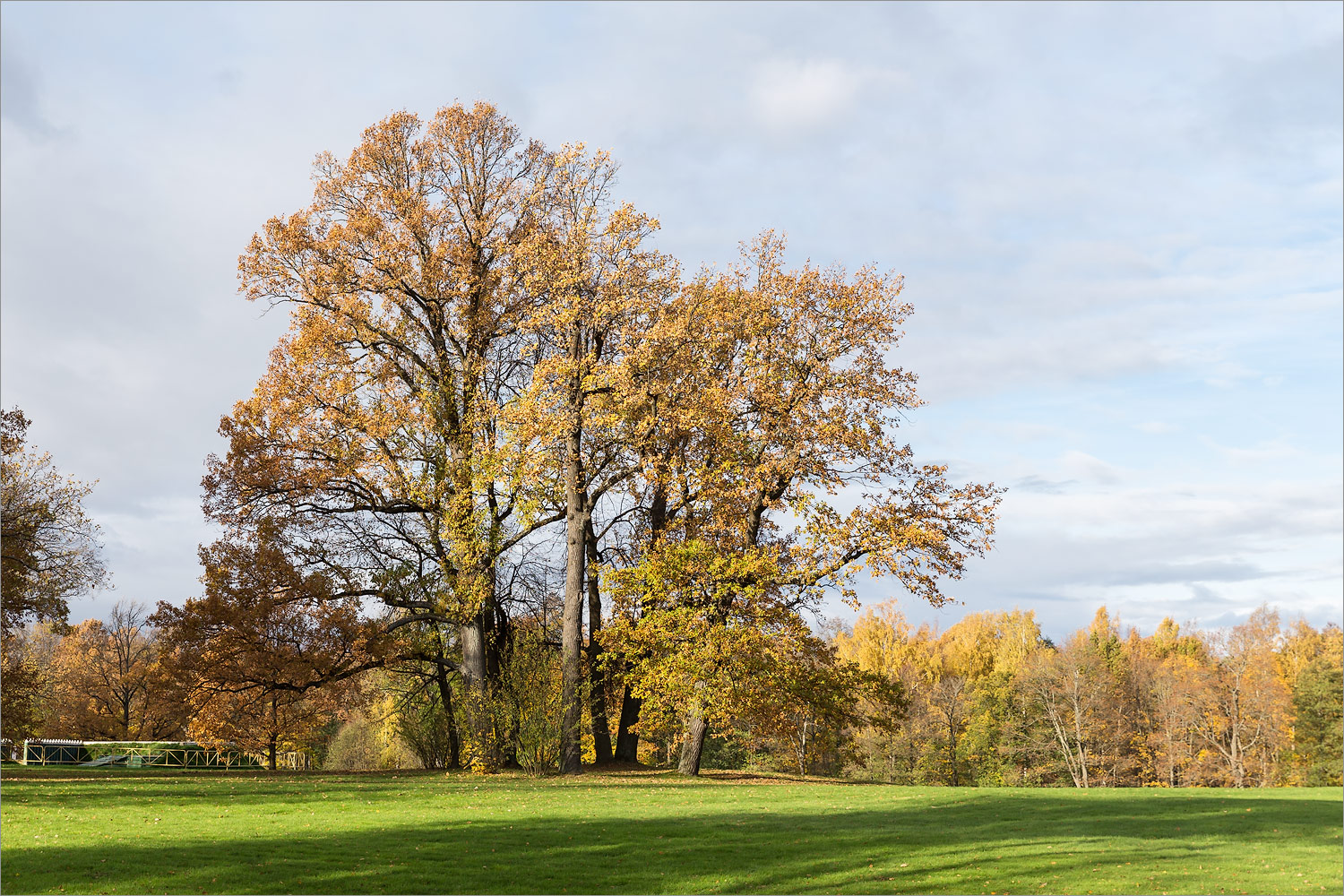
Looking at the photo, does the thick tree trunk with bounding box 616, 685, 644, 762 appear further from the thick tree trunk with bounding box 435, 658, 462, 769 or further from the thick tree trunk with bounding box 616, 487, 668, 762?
the thick tree trunk with bounding box 435, 658, 462, 769

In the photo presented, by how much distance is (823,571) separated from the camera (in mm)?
25562

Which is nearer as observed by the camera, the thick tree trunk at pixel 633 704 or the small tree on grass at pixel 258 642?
the small tree on grass at pixel 258 642

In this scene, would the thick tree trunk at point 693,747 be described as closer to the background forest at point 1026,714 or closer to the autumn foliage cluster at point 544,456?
the autumn foliage cluster at point 544,456

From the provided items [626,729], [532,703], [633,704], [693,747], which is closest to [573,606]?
[532,703]

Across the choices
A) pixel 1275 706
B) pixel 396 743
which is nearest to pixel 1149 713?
pixel 1275 706

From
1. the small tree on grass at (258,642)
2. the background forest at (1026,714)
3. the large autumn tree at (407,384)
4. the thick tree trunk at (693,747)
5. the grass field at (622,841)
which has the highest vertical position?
the large autumn tree at (407,384)

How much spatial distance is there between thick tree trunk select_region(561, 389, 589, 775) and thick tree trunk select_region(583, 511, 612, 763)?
1.06 meters

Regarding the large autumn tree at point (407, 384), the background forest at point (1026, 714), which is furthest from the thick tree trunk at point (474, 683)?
the background forest at point (1026, 714)

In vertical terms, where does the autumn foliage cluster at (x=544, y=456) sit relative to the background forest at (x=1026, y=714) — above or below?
above

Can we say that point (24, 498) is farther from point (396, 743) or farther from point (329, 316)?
point (396, 743)

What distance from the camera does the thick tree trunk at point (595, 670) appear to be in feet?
94.7

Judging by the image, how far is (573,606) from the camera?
2725 centimetres

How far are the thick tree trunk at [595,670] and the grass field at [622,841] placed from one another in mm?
7270

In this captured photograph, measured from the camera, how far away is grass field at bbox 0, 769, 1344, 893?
37.4ft
